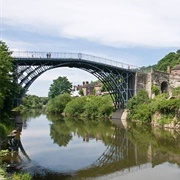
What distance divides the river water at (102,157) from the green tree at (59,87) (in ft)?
234

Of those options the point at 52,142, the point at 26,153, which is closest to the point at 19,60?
the point at 52,142

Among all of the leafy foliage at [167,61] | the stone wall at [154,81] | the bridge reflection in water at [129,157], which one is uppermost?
the leafy foliage at [167,61]

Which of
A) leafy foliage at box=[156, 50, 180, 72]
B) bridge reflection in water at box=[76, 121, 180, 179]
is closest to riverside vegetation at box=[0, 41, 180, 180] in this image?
bridge reflection in water at box=[76, 121, 180, 179]

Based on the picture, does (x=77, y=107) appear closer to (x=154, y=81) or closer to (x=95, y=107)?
(x=95, y=107)

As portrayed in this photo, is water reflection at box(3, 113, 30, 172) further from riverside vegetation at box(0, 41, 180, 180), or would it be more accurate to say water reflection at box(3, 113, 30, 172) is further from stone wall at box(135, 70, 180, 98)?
stone wall at box(135, 70, 180, 98)

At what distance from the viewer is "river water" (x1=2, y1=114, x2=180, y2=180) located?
21.2 meters

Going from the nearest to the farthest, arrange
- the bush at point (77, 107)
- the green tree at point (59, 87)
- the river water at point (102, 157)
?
the river water at point (102, 157)
the bush at point (77, 107)
the green tree at point (59, 87)

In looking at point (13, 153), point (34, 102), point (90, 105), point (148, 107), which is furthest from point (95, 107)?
point (34, 102)

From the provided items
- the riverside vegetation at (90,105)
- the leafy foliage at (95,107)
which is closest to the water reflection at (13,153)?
the riverside vegetation at (90,105)

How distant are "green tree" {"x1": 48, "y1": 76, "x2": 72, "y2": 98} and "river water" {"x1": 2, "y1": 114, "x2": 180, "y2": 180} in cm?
7137

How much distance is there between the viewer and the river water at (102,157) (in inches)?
834

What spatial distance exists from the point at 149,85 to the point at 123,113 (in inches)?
319

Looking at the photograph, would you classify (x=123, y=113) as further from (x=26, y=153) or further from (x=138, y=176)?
(x=138, y=176)

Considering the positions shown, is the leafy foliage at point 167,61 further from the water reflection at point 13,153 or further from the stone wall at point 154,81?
the water reflection at point 13,153
